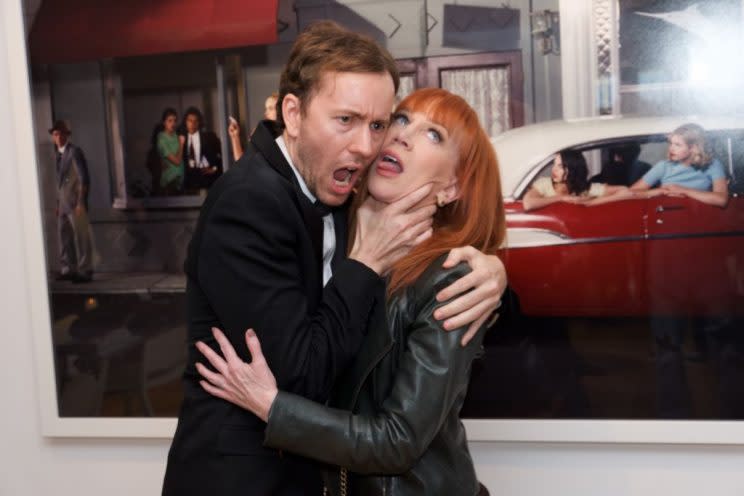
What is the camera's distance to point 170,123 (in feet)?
8.20

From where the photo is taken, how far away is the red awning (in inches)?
96.4

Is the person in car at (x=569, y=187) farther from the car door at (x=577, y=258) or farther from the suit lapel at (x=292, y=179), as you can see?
the suit lapel at (x=292, y=179)

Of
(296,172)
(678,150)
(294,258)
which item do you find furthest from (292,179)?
(678,150)

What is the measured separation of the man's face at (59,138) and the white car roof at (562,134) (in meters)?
1.46

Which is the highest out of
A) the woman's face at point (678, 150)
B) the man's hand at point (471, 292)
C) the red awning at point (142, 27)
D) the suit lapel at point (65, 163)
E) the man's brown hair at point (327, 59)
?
the red awning at point (142, 27)

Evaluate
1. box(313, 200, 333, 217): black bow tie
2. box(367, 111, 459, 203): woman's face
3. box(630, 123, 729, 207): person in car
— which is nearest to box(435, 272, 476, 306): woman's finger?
box(367, 111, 459, 203): woman's face

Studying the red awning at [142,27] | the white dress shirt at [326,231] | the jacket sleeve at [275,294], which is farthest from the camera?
the red awning at [142,27]

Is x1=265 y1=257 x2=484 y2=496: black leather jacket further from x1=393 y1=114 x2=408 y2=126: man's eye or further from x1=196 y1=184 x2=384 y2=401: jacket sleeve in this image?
x1=393 y1=114 x2=408 y2=126: man's eye

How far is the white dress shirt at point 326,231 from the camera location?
171 centimetres

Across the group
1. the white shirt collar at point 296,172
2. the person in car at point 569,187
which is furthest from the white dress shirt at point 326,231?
the person in car at point 569,187

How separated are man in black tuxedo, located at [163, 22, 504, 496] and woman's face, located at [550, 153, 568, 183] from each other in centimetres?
72

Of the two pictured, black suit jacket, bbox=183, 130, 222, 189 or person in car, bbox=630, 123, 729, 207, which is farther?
black suit jacket, bbox=183, 130, 222, 189

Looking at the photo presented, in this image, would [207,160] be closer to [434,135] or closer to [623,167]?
[434,135]

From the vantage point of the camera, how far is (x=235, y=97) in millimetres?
2449
